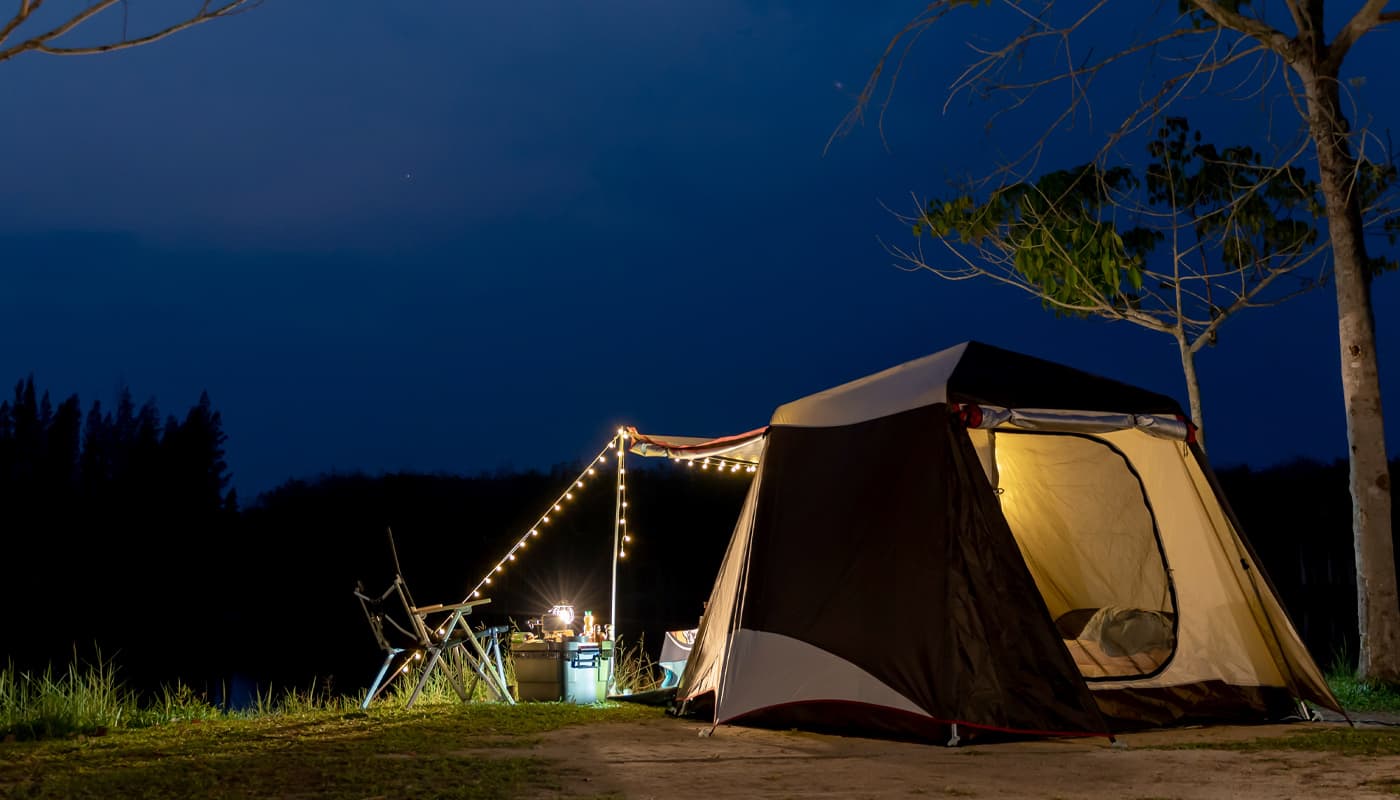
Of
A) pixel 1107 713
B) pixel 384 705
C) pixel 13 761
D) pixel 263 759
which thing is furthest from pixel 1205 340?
pixel 13 761

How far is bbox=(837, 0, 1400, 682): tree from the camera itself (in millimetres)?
6285

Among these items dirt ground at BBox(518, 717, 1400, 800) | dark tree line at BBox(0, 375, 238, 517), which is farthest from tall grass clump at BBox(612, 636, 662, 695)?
dark tree line at BBox(0, 375, 238, 517)

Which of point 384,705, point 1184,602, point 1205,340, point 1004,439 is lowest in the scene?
point 384,705

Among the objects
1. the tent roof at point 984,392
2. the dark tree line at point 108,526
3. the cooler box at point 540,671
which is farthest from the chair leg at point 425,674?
the dark tree line at point 108,526

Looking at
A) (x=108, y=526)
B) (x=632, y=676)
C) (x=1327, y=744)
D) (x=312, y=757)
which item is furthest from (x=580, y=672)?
(x=108, y=526)

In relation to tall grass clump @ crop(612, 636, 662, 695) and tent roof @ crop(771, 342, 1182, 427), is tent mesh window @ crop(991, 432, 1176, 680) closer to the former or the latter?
tent roof @ crop(771, 342, 1182, 427)

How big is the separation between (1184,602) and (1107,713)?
856mm

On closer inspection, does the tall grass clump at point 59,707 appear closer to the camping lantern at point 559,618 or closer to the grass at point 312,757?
the grass at point 312,757

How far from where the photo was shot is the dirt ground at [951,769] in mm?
3689

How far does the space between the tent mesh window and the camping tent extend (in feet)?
0.40

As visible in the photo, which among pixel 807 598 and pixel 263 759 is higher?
pixel 807 598

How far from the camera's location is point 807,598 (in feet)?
17.6

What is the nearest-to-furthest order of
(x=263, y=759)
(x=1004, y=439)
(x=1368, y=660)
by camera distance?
1. (x=263, y=759)
2. (x=1368, y=660)
3. (x=1004, y=439)

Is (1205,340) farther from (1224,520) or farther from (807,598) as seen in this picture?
(807,598)
